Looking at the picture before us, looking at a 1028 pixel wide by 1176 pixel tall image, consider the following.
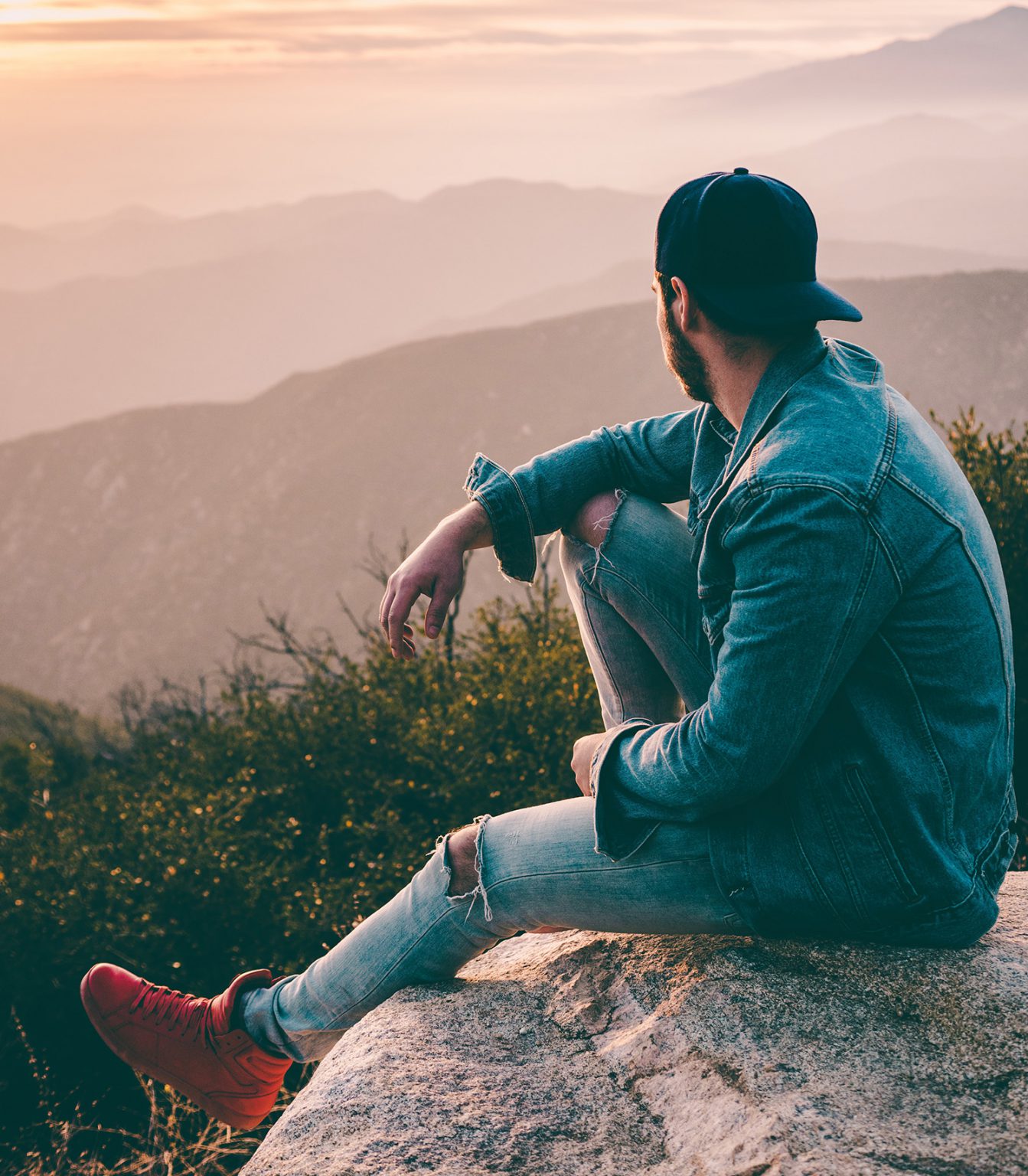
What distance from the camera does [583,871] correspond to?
7.23 feet

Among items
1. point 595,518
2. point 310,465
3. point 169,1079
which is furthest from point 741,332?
point 310,465

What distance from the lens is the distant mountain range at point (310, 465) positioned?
57281mm

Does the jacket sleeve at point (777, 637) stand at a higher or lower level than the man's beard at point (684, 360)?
lower

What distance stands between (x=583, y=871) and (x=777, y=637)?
789mm

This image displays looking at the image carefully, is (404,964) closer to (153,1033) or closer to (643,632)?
(153,1033)

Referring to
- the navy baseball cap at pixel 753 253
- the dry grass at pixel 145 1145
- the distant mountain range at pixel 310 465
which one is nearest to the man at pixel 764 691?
the navy baseball cap at pixel 753 253

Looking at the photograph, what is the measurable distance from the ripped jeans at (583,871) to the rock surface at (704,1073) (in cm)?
15

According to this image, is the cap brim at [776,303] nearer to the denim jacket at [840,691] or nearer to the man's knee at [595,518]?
the denim jacket at [840,691]

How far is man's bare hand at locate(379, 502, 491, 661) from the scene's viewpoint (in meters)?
2.64

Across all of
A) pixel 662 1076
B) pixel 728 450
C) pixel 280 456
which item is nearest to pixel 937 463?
pixel 728 450

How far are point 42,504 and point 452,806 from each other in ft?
261

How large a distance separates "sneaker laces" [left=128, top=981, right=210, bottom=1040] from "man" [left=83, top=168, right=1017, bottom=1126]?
0.02 m

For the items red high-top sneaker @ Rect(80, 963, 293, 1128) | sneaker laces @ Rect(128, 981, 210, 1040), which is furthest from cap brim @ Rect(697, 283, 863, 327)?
sneaker laces @ Rect(128, 981, 210, 1040)

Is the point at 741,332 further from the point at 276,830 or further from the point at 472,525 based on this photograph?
the point at 276,830
